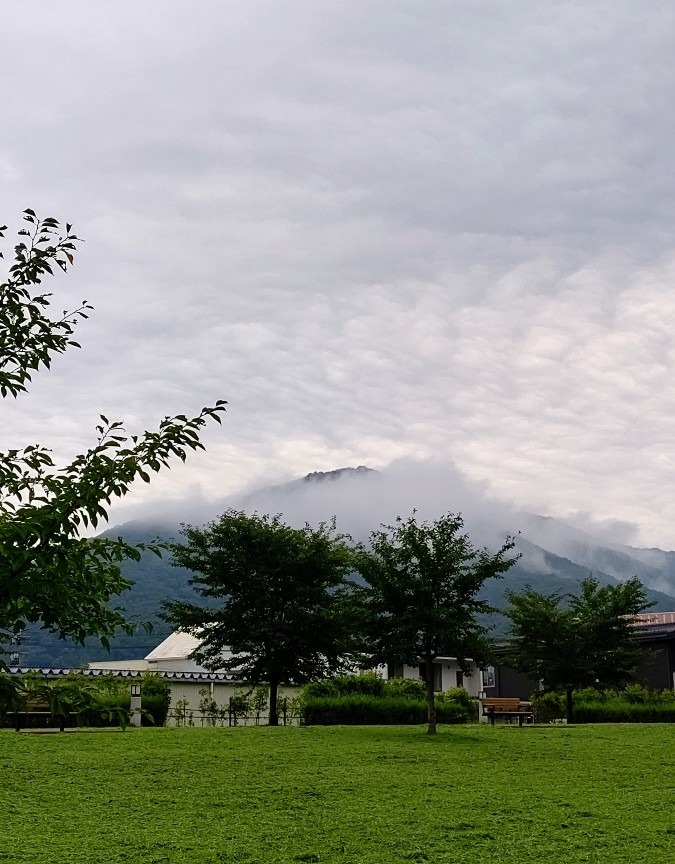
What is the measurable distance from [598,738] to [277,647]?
428 inches

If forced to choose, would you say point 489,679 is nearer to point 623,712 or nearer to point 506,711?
point 623,712

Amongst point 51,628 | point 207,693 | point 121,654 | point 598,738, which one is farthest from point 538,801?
point 121,654

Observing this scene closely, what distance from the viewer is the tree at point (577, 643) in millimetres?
31688

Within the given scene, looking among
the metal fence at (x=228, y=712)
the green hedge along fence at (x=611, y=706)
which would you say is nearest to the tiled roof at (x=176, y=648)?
the metal fence at (x=228, y=712)

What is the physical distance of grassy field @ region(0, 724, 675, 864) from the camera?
914cm

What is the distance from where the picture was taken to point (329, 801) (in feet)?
39.0

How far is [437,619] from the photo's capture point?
73.2 feet

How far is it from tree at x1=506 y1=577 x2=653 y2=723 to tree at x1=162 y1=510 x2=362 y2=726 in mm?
7166

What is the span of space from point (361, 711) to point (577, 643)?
8.29m

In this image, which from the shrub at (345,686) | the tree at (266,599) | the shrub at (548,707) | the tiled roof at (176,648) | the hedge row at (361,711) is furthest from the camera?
the tiled roof at (176,648)

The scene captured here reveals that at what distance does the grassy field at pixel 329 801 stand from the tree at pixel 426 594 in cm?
309

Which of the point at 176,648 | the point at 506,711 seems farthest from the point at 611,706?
the point at 176,648

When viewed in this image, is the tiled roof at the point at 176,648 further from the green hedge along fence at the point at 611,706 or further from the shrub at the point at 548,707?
the green hedge along fence at the point at 611,706

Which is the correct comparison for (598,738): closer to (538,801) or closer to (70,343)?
(538,801)
